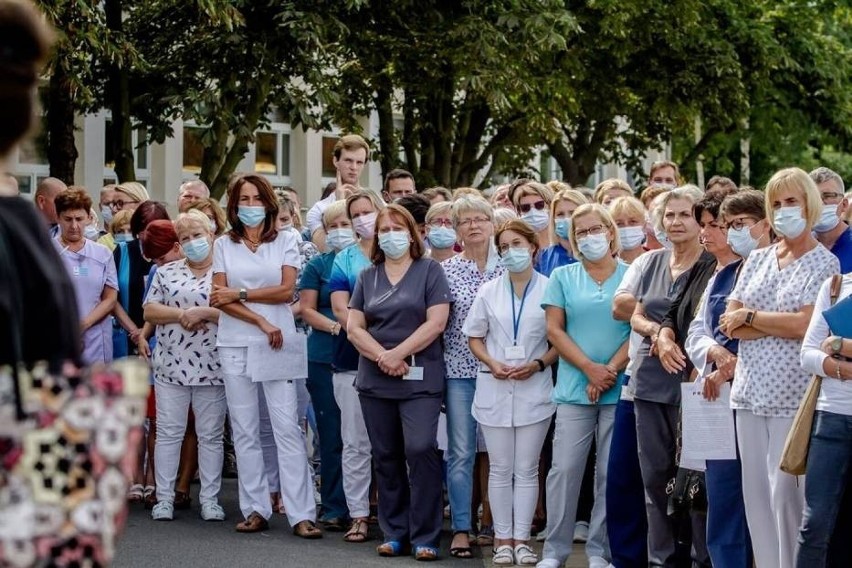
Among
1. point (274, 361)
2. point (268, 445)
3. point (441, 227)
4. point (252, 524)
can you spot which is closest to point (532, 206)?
point (441, 227)

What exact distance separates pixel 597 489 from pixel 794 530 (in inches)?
81.5

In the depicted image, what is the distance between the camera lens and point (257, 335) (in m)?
10.8

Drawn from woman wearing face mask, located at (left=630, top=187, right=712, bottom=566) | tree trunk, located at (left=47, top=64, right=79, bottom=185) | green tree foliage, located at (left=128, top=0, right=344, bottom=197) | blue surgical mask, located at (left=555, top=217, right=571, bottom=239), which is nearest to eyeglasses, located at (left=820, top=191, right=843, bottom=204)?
woman wearing face mask, located at (left=630, top=187, right=712, bottom=566)

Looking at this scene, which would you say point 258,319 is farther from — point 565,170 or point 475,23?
→ point 565,170

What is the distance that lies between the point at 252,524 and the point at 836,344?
480 centimetres

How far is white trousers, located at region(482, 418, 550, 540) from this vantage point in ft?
32.5

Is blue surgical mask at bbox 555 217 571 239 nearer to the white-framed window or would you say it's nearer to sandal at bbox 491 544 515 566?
sandal at bbox 491 544 515 566

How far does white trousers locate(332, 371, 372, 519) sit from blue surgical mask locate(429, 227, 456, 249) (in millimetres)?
1008

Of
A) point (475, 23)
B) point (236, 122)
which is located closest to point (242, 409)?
point (236, 122)

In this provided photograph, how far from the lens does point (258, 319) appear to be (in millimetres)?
10766

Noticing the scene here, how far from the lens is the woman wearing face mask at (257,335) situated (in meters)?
10.8

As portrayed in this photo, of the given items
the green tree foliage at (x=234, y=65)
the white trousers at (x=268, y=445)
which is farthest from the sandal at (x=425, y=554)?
the green tree foliage at (x=234, y=65)

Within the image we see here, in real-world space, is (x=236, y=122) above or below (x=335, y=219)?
above

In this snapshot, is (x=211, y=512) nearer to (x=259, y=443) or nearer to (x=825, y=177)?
(x=259, y=443)
